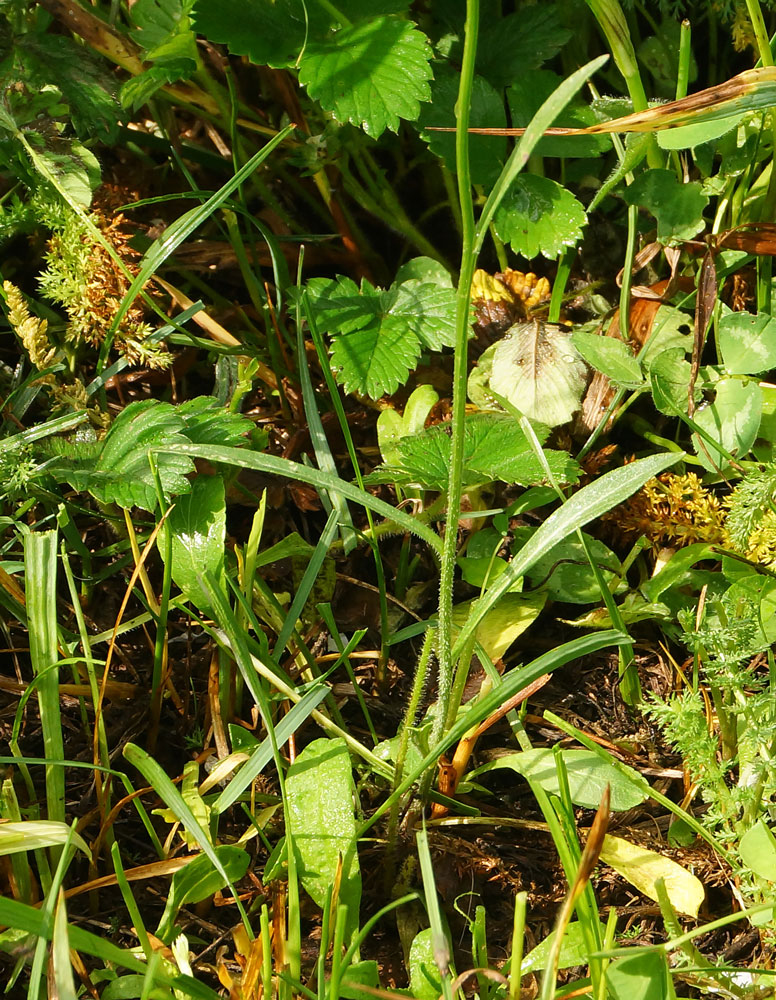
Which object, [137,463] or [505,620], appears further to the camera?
[505,620]

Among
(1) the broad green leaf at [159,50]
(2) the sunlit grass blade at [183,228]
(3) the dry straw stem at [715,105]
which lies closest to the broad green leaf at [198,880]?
(2) the sunlit grass blade at [183,228]

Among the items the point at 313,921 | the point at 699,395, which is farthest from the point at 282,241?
the point at 313,921

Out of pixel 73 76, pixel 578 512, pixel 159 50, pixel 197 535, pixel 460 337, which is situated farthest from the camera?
pixel 73 76

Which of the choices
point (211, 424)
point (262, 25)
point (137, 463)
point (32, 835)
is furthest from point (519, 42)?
point (32, 835)

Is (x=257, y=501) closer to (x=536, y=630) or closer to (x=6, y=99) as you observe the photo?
(x=536, y=630)

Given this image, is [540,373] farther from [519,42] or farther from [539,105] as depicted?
[519,42]

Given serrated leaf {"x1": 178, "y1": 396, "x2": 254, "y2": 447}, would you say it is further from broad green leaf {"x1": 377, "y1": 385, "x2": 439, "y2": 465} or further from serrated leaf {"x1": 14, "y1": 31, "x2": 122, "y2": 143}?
serrated leaf {"x1": 14, "y1": 31, "x2": 122, "y2": 143}

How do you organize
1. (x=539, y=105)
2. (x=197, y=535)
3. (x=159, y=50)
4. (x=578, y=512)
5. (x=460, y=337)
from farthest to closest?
(x=539, y=105), (x=159, y=50), (x=197, y=535), (x=578, y=512), (x=460, y=337)

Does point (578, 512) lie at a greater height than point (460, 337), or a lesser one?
lesser
